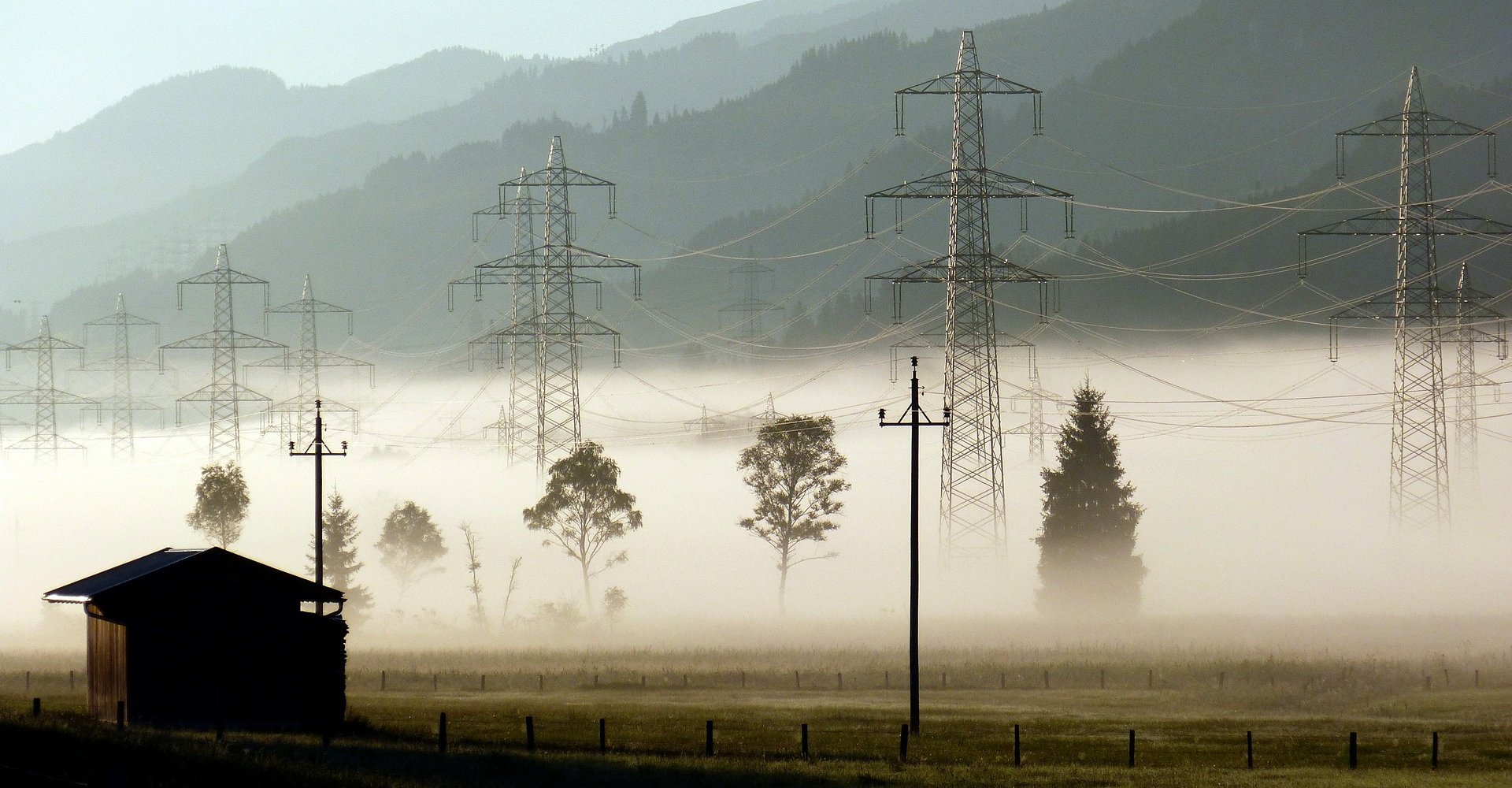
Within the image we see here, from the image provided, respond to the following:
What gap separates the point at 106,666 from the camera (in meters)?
46.0

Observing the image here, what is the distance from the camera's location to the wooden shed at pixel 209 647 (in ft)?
148

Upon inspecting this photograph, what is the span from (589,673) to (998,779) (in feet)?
100

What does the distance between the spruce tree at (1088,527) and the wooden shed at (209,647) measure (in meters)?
49.1

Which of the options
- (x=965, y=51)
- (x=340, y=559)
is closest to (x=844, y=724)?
(x=965, y=51)

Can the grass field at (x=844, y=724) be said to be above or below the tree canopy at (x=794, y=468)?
below

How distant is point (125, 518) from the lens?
16350 cm

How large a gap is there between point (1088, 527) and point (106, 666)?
54743 millimetres

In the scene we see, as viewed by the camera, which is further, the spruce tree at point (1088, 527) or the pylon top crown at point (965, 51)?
the spruce tree at point (1088, 527)

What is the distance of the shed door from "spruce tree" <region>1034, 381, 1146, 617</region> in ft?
176

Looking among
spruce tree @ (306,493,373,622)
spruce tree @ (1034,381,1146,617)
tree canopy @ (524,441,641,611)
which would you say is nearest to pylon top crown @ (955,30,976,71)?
spruce tree @ (1034,381,1146,617)

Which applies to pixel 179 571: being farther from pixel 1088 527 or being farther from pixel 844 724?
pixel 1088 527

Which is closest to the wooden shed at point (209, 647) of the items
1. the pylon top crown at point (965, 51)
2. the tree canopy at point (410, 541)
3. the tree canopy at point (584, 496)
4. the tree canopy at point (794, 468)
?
the pylon top crown at point (965, 51)

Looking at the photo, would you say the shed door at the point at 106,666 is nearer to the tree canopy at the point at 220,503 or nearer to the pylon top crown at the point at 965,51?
the tree canopy at the point at 220,503

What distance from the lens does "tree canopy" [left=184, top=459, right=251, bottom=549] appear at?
93.9 meters
